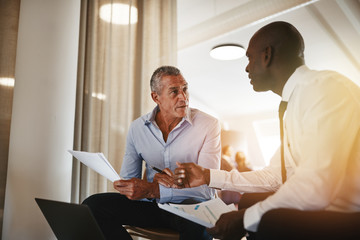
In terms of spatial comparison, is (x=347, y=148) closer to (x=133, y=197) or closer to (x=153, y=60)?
(x=133, y=197)

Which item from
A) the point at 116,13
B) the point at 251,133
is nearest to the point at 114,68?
the point at 116,13

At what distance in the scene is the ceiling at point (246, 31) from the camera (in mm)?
3133

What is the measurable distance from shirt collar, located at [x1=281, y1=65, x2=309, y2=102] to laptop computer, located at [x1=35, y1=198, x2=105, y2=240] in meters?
0.88

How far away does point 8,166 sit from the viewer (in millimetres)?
1517

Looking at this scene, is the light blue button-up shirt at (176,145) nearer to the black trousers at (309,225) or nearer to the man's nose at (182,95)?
the man's nose at (182,95)

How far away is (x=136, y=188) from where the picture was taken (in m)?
1.26

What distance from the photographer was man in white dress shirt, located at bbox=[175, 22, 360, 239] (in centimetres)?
69

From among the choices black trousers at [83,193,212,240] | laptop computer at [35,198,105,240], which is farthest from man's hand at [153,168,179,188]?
laptop computer at [35,198,105,240]

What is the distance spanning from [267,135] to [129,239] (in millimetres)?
9335

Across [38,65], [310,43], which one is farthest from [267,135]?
[38,65]

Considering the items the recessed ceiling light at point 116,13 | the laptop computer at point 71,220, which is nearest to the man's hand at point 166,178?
the laptop computer at point 71,220

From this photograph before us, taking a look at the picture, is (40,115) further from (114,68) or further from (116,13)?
(116,13)

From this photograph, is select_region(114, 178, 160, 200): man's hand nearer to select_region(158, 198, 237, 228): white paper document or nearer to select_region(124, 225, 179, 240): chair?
select_region(124, 225, 179, 240): chair

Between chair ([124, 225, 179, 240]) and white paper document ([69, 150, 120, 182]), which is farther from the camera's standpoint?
chair ([124, 225, 179, 240])
